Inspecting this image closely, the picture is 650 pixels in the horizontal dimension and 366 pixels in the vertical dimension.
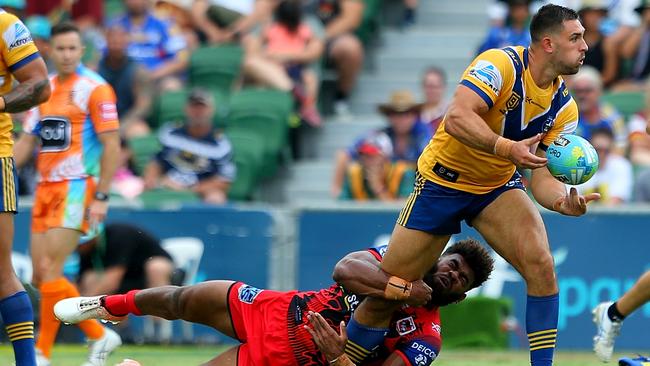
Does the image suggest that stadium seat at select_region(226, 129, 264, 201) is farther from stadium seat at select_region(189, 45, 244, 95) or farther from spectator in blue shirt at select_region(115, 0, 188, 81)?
spectator in blue shirt at select_region(115, 0, 188, 81)

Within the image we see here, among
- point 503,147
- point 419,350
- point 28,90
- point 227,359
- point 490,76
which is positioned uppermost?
point 490,76

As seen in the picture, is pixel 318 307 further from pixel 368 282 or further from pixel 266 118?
pixel 266 118

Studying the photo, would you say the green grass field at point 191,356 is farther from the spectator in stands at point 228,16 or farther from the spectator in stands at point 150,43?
the spectator in stands at point 228,16

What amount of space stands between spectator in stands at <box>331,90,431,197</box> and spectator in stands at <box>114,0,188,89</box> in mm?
3405

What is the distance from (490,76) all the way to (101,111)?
3.97 m

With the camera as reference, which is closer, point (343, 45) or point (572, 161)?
point (572, 161)

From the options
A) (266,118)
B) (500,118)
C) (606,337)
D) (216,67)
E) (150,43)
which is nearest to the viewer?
(500,118)

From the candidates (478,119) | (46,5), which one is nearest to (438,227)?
(478,119)

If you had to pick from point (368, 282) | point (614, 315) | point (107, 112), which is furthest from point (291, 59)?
point (368, 282)

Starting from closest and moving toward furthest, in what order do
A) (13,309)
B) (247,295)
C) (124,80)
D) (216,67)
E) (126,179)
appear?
(247,295) → (13,309) → (126,179) → (124,80) → (216,67)

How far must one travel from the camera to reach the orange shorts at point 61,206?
10445 mm

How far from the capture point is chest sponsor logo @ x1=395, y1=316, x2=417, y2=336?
8.02 metres

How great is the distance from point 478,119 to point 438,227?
79 centimetres

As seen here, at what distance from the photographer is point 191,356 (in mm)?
11617
